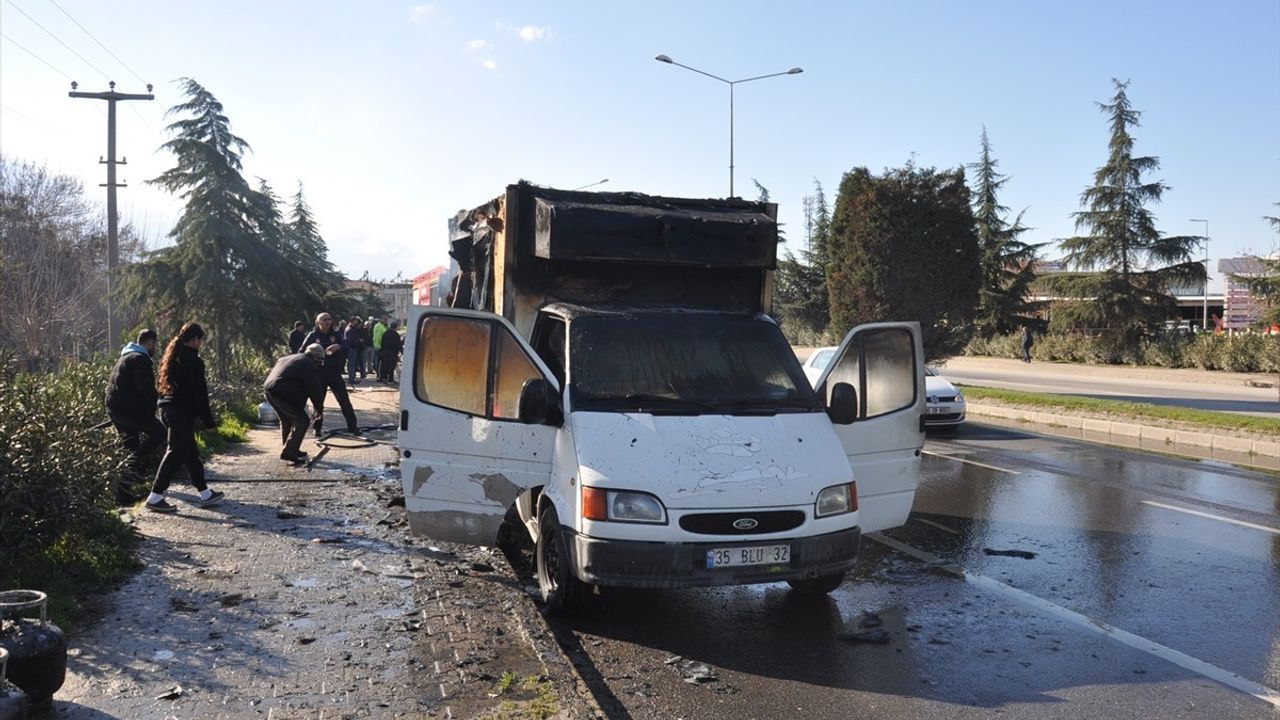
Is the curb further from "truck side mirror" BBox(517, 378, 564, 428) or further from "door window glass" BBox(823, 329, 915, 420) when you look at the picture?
"truck side mirror" BBox(517, 378, 564, 428)

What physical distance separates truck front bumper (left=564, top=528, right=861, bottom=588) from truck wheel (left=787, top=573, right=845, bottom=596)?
76cm

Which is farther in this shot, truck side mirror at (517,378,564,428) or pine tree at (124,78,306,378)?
pine tree at (124,78,306,378)

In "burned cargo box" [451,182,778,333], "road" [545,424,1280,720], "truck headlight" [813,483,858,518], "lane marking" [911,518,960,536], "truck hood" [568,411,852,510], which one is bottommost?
"road" [545,424,1280,720]

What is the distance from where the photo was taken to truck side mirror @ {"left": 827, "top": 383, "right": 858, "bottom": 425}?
6.34 metres

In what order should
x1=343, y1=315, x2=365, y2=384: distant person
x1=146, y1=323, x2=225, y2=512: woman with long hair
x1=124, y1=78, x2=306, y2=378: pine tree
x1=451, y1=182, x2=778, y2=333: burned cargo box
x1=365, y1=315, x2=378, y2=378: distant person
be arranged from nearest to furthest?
1. x1=451, y1=182, x2=778, y2=333: burned cargo box
2. x1=146, y1=323, x2=225, y2=512: woman with long hair
3. x1=124, y1=78, x2=306, y2=378: pine tree
4. x1=343, y1=315, x2=365, y2=384: distant person
5. x1=365, y1=315, x2=378, y2=378: distant person

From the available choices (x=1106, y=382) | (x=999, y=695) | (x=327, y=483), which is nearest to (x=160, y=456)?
(x=327, y=483)

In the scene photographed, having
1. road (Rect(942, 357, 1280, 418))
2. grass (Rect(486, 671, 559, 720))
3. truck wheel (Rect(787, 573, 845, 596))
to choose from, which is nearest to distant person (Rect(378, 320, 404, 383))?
road (Rect(942, 357, 1280, 418))

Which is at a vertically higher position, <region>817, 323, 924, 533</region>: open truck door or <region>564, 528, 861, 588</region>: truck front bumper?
<region>817, 323, 924, 533</region>: open truck door

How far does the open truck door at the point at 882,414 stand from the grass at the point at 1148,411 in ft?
36.2

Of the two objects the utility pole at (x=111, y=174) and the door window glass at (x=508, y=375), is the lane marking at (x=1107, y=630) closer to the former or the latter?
the door window glass at (x=508, y=375)

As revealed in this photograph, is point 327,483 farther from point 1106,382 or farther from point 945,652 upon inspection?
point 1106,382

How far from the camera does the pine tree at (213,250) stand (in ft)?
64.5

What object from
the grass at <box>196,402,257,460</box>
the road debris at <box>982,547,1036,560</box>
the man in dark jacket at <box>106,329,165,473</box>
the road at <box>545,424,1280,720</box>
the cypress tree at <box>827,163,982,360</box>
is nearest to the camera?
the road at <box>545,424,1280,720</box>

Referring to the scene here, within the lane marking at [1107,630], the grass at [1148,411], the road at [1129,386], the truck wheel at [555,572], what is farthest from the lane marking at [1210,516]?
the road at [1129,386]
